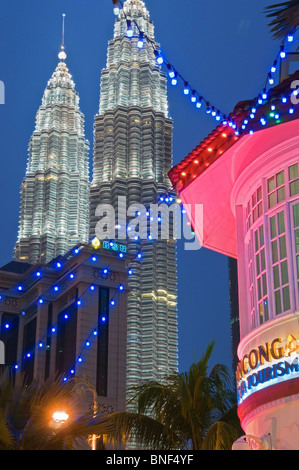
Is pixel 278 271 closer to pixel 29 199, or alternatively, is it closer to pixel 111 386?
pixel 111 386

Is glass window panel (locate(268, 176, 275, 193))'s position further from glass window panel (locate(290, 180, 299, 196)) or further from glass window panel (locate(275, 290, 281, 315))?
glass window panel (locate(275, 290, 281, 315))

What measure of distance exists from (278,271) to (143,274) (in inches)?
4841

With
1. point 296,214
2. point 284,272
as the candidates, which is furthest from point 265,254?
point 296,214

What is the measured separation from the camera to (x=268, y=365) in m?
14.5

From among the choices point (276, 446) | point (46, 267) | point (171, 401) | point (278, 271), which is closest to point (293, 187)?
point (278, 271)

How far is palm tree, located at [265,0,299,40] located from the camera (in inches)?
577

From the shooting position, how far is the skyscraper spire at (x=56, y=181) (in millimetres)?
148875

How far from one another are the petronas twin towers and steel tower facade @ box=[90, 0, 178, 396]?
0.58ft

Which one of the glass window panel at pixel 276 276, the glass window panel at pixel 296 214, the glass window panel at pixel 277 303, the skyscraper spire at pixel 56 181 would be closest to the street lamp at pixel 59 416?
the glass window panel at pixel 277 303

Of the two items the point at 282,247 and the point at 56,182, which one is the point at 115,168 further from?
the point at 282,247

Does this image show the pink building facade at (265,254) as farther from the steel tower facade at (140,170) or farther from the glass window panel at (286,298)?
the steel tower facade at (140,170)

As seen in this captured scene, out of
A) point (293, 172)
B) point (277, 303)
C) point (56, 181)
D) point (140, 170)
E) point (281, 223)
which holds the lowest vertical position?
point (277, 303)

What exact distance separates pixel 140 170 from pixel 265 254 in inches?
5093

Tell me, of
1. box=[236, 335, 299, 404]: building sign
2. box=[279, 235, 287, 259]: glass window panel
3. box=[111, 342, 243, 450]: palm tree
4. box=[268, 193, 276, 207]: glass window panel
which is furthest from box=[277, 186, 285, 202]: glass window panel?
box=[111, 342, 243, 450]: palm tree
